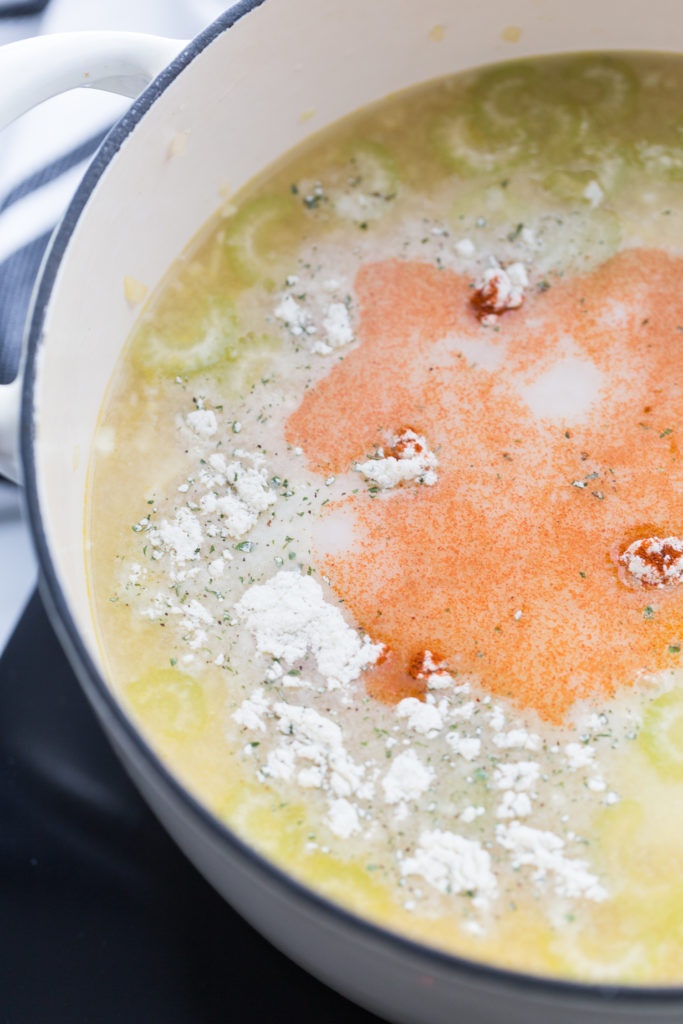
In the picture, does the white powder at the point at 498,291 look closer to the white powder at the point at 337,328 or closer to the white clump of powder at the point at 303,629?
the white powder at the point at 337,328

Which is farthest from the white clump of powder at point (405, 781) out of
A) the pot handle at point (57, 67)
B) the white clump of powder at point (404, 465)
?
the pot handle at point (57, 67)

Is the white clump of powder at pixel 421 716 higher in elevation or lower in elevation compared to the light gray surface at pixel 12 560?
lower

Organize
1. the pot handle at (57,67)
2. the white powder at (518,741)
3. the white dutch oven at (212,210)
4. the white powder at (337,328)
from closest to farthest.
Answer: the white dutch oven at (212,210), the pot handle at (57,67), the white powder at (518,741), the white powder at (337,328)

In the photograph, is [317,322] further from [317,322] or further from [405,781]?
[405,781]

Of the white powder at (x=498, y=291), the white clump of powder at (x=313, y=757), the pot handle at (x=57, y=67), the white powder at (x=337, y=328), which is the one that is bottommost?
the white clump of powder at (x=313, y=757)

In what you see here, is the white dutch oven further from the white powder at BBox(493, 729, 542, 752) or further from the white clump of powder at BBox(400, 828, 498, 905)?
the white powder at BBox(493, 729, 542, 752)

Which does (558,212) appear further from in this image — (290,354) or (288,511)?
(288,511)

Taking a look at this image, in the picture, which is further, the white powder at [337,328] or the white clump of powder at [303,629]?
the white powder at [337,328]
